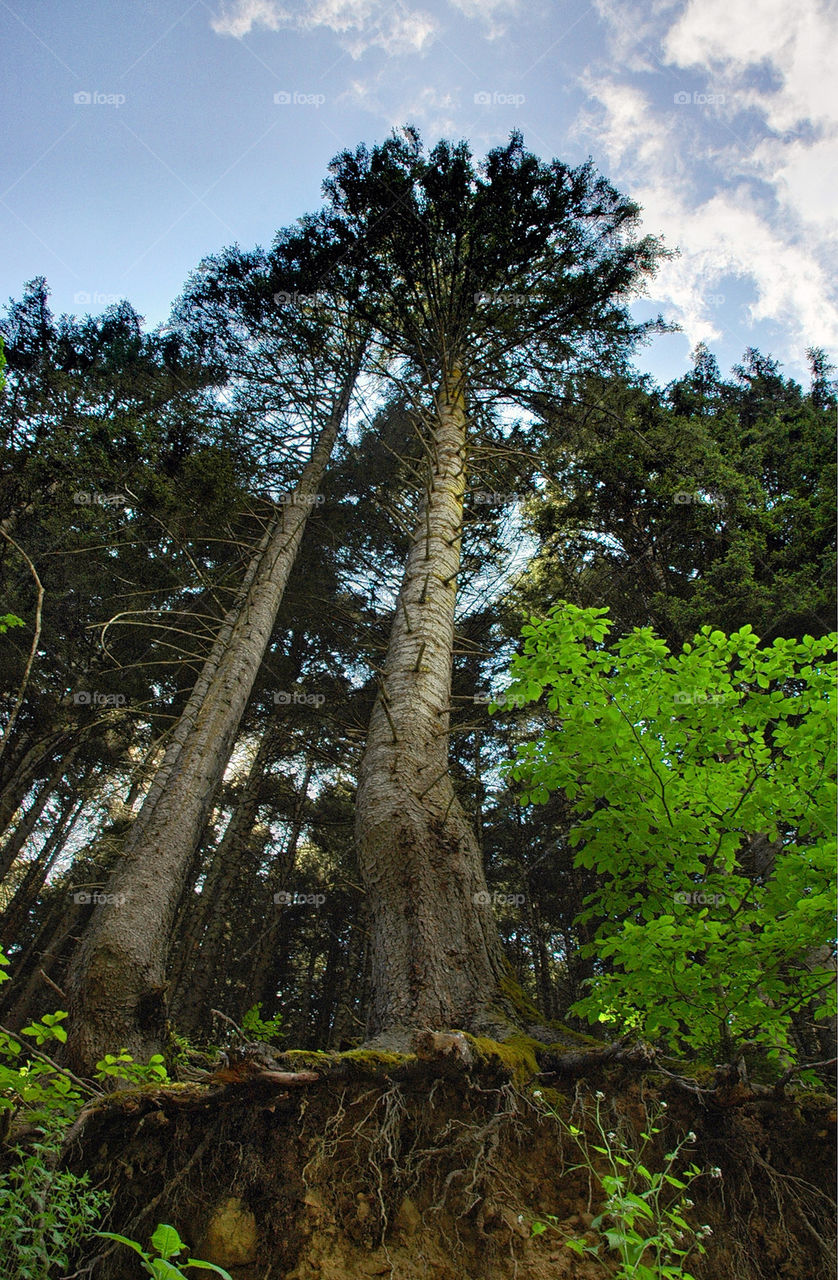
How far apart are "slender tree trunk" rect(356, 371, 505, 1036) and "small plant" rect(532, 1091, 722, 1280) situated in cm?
60

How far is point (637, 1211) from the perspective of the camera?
163cm

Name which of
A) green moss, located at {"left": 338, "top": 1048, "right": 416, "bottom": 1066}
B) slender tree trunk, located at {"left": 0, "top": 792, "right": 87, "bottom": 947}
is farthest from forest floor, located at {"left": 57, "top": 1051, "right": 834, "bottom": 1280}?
Answer: slender tree trunk, located at {"left": 0, "top": 792, "right": 87, "bottom": 947}

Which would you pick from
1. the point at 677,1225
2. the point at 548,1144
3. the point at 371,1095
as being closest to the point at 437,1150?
the point at 371,1095

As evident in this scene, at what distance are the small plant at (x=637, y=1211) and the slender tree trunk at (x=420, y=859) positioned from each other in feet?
1.96

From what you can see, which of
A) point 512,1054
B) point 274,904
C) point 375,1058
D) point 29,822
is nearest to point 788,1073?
point 512,1054

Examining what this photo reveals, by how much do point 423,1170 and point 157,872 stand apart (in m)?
3.59

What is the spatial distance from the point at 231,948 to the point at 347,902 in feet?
9.90

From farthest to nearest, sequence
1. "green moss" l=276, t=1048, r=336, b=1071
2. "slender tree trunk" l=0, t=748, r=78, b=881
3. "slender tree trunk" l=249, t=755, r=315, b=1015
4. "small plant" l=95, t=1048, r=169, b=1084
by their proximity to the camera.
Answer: "slender tree trunk" l=249, t=755, r=315, b=1015
"slender tree trunk" l=0, t=748, r=78, b=881
"small plant" l=95, t=1048, r=169, b=1084
"green moss" l=276, t=1048, r=336, b=1071

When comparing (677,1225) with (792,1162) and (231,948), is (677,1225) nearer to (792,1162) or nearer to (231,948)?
(792,1162)

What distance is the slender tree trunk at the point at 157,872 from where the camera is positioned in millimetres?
3768

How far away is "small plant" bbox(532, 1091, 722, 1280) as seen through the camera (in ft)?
5.16

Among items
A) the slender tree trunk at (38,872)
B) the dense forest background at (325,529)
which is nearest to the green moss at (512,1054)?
the dense forest background at (325,529)

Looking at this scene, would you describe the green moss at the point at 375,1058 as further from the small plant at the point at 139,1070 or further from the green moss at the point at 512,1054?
the small plant at the point at 139,1070

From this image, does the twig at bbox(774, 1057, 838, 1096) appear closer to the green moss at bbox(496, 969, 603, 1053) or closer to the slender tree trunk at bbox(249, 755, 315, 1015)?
the green moss at bbox(496, 969, 603, 1053)
